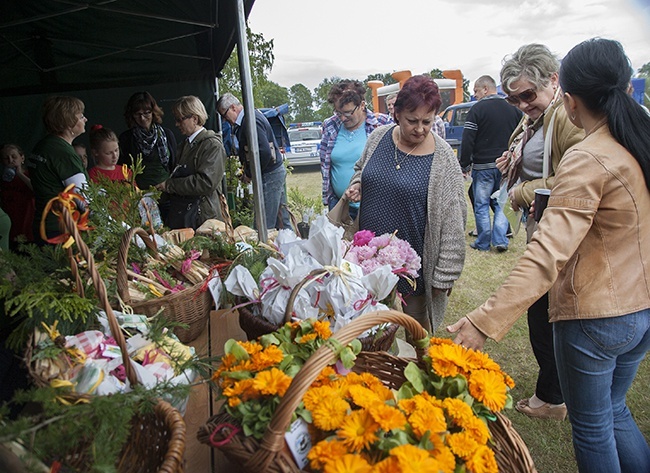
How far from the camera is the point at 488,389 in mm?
917

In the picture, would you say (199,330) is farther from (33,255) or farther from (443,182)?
(443,182)

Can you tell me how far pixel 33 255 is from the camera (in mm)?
1387

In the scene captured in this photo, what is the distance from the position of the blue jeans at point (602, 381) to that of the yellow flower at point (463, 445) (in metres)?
0.80

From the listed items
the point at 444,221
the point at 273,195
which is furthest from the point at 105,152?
the point at 444,221

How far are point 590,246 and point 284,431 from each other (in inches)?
43.3

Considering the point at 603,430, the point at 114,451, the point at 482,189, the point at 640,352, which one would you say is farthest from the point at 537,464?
the point at 482,189

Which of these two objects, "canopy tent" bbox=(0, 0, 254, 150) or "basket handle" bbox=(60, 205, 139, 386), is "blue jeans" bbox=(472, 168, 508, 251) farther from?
"basket handle" bbox=(60, 205, 139, 386)

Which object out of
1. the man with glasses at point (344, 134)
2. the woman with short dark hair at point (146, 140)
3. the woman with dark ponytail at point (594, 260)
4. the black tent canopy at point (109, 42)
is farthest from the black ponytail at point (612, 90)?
the woman with short dark hair at point (146, 140)

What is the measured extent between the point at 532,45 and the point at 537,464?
1992 mm

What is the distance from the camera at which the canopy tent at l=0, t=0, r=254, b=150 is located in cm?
402

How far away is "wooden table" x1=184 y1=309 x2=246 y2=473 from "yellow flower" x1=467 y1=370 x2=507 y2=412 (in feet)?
1.88

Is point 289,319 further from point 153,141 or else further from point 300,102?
point 300,102

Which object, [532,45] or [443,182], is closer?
[532,45]

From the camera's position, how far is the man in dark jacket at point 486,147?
507cm
